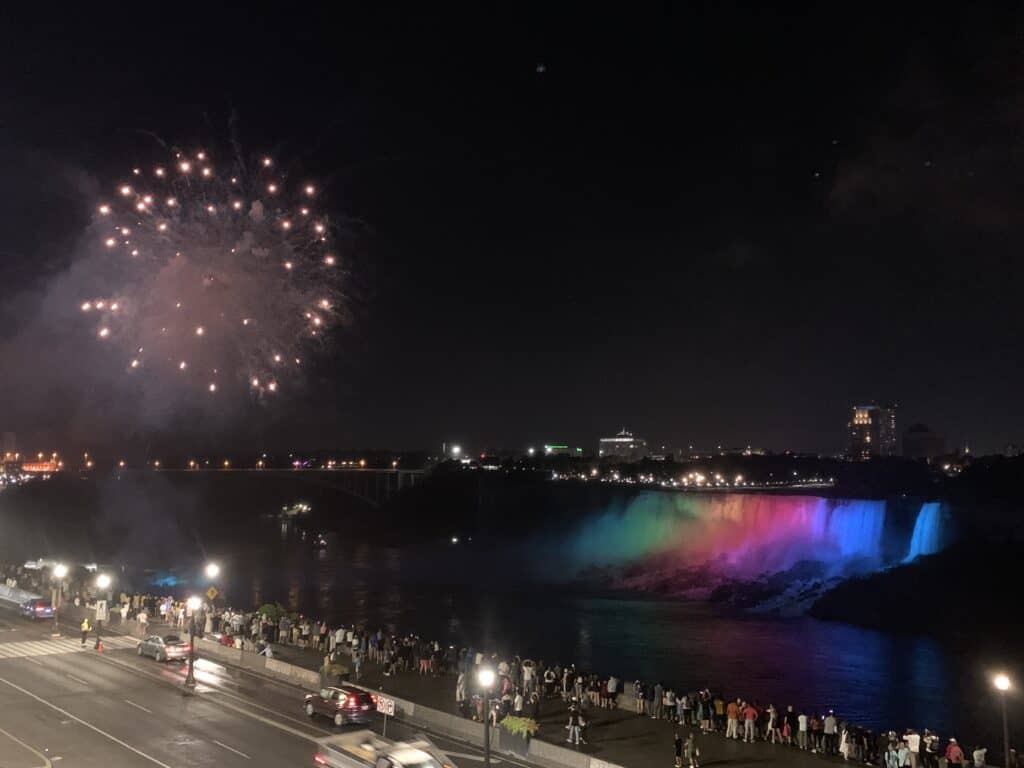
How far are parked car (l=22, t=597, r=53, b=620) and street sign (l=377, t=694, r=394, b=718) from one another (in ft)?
63.2

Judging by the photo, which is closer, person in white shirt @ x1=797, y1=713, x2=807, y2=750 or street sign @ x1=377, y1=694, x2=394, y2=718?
person in white shirt @ x1=797, y1=713, x2=807, y2=750

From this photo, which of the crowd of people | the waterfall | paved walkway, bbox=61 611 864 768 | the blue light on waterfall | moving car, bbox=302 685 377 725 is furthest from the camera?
the blue light on waterfall

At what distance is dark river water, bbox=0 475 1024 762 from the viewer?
31391mm

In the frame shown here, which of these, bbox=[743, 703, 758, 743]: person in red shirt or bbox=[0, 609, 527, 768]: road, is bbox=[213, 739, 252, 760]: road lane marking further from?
bbox=[743, 703, 758, 743]: person in red shirt

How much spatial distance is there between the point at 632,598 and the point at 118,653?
39784 millimetres

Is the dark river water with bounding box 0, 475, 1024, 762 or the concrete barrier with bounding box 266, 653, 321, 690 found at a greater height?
the concrete barrier with bounding box 266, 653, 321, 690

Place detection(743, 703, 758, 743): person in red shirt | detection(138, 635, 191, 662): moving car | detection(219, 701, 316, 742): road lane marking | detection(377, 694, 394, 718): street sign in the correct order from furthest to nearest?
detection(138, 635, 191, 662): moving car, detection(377, 694, 394, 718): street sign, detection(743, 703, 758, 743): person in red shirt, detection(219, 701, 316, 742): road lane marking

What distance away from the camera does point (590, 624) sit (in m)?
47.4

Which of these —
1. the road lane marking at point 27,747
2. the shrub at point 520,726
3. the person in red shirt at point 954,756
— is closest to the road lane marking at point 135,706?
the road lane marking at point 27,747

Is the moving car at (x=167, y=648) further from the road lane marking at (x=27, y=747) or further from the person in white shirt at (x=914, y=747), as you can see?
the person in white shirt at (x=914, y=747)

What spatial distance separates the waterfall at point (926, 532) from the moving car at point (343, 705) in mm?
49366

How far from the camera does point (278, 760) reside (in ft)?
51.7

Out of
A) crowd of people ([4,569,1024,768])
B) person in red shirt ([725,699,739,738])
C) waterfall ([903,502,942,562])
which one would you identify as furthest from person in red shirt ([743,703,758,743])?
waterfall ([903,502,942,562])

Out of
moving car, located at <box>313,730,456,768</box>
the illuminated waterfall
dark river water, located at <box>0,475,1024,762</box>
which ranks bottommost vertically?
dark river water, located at <box>0,475,1024,762</box>
